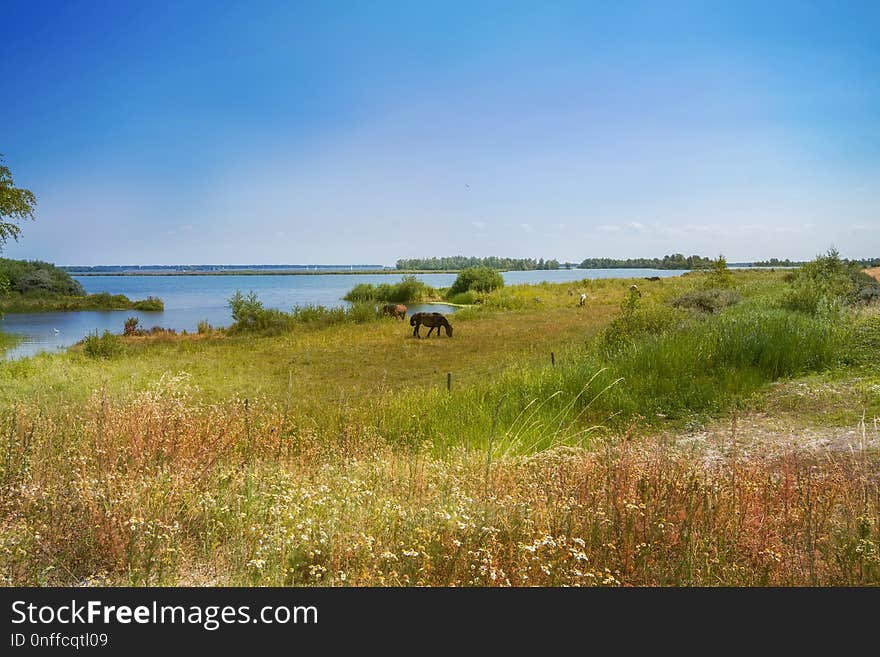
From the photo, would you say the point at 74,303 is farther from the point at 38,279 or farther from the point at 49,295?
the point at 38,279

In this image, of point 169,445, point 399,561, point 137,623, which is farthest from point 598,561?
point 169,445

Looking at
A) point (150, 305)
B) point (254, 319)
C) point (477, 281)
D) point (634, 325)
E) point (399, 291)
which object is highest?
point (477, 281)

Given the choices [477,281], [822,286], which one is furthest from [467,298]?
[822,286]

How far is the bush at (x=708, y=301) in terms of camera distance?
64.1 feet

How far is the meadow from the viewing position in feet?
9.32

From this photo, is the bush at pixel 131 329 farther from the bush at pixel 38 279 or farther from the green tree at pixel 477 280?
the green tree at pixel 477 280

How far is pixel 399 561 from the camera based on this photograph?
2891 mm

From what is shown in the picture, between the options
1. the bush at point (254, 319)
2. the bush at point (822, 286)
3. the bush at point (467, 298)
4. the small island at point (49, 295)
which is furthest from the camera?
the bush at point (467, 298)

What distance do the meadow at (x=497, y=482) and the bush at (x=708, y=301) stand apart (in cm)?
935


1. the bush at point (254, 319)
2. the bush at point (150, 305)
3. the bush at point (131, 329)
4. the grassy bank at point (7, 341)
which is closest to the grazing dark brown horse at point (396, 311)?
the bush at point (254, 319)

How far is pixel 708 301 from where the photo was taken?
20219mm

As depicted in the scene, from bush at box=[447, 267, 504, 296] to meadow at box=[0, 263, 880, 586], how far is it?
111 ft

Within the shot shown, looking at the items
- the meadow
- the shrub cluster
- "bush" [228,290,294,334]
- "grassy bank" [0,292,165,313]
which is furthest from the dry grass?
the shrub cluster

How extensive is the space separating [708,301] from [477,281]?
25603 millimetres
